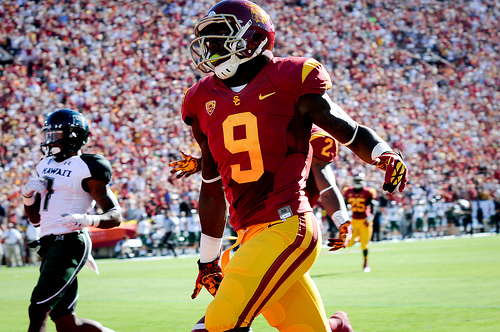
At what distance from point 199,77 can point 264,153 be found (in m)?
20.8

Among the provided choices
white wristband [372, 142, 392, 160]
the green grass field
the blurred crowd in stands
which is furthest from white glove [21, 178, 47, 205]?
the blurred crowd in stands

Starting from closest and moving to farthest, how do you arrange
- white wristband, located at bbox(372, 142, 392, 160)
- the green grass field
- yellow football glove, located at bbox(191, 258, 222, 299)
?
white wristband, located at bbox(372, 142, 392, 160) < yellow football glove, located at bbox(191, 258, 222, 299) < the green grass field

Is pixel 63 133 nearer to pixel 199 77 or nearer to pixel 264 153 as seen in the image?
pixel 264 153

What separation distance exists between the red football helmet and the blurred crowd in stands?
15.2 meters

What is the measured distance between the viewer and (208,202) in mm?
3740

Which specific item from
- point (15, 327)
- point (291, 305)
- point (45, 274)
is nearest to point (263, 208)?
point (291, 305)

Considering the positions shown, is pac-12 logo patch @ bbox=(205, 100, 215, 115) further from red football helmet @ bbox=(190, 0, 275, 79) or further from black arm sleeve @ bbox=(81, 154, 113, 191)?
black arm sleeve @ bbox=(81, 154, 113, 191)

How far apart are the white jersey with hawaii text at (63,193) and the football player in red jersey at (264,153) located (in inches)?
67.3

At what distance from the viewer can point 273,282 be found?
119 inches

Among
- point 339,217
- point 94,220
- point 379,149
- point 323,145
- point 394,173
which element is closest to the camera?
point 394,173

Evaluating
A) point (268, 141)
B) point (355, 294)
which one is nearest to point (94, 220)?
point (268, 141)

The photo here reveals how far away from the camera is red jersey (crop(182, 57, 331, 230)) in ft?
10.6

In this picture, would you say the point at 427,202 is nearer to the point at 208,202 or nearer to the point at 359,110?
the point at 359,110

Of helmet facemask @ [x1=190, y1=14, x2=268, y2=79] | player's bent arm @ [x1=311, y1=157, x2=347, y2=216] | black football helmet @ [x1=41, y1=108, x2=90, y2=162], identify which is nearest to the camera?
helmet facemask @ [x1=190, y1=14, x2=268, y2=79]
